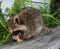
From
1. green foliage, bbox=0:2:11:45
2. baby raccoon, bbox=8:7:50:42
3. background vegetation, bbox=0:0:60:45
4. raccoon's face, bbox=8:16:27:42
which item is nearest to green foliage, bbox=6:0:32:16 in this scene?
background vegetation, bbox=0:0:60:45

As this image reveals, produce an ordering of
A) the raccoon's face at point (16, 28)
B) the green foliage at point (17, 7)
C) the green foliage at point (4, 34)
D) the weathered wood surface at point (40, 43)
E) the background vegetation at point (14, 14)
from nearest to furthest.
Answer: the weathered wood surface at point (40, 43) → the raccoon's face at point (16, 28) → the green foliage at point (4, 34) → the background vegetation at point (14, 14) → the green foliage at point (17, 7)

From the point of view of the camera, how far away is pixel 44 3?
584cm

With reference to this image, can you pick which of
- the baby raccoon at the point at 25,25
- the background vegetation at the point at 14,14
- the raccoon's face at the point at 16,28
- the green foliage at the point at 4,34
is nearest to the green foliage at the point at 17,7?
the background vegetation at the point at 14,14

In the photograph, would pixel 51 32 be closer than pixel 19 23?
No

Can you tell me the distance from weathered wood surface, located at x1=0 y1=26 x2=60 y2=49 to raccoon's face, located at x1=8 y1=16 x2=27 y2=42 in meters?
0.12

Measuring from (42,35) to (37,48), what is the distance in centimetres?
94

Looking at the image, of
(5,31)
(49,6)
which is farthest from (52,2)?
(5,31)

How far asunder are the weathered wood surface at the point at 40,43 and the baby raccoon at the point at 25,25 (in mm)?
108

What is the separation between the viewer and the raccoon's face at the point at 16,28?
147 inches

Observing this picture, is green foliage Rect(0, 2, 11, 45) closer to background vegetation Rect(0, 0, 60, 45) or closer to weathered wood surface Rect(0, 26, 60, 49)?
background vegetation Rect(0, 0, 60, 45)

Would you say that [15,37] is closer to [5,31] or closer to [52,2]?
[5,31]

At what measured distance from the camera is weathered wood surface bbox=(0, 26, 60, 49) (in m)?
3.52

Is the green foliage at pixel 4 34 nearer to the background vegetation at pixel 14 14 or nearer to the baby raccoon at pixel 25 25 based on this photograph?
the background vegetation at pixel 14 14

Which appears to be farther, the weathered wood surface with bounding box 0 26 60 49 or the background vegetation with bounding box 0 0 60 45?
the background vegetation with bounding box 0 0 60 45
